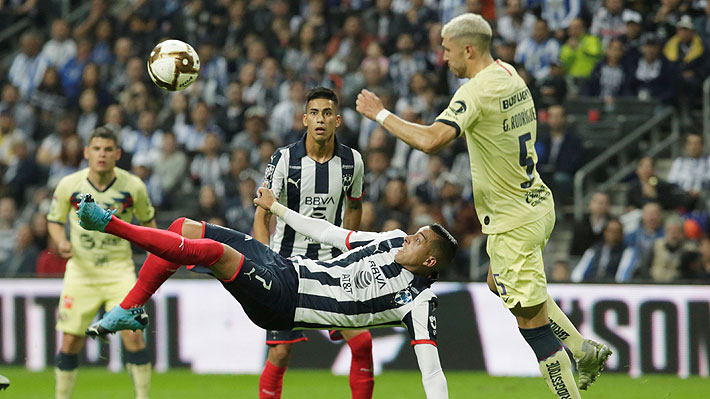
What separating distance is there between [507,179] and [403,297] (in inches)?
39.0

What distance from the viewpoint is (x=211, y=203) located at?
42.7 ft

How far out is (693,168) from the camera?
41.1 ft

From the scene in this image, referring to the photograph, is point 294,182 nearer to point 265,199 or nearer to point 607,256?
point 265,199

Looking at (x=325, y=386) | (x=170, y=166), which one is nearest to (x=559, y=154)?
(x=325, y=386)

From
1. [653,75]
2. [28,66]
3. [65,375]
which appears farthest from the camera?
[28,66]

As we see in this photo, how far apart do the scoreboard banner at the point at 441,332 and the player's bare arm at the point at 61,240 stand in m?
2.54

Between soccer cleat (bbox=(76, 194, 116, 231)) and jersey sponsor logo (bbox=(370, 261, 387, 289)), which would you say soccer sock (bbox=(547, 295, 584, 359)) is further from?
soccer cleat (bbox=(76, 194, 116, 231))

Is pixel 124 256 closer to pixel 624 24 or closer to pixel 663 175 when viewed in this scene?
pixel 663 175

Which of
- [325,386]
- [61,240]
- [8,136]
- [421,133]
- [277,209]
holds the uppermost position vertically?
[8,136]

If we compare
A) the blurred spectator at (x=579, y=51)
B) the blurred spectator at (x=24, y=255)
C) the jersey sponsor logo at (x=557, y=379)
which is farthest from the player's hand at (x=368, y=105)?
the blurred spectator at (x=579, y=51)

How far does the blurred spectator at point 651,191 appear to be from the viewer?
12.3 metres

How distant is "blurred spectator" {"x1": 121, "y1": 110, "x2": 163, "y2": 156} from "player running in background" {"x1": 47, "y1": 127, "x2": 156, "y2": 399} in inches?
236

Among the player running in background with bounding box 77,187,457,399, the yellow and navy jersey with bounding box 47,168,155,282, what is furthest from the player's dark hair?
the yellow and navy jersey with bounding box 47,168,155,282

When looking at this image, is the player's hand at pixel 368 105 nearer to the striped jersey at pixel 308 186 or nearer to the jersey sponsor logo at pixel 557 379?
the striped jersey at pixel 308 186
